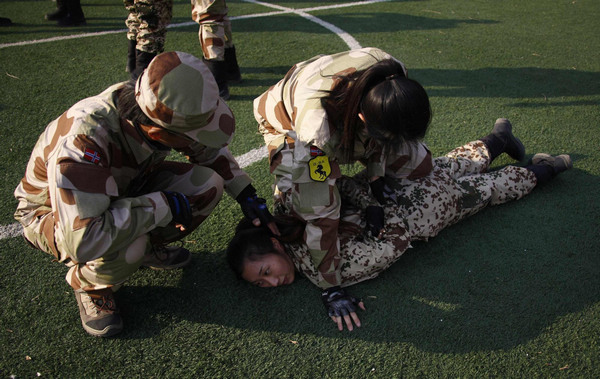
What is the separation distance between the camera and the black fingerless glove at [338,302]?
8.05ft

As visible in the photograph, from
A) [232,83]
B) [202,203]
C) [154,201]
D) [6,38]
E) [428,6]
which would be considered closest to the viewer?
[154,201]

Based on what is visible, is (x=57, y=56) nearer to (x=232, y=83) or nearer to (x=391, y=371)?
(x=232, y=83)

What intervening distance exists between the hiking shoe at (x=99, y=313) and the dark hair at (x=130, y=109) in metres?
0.84

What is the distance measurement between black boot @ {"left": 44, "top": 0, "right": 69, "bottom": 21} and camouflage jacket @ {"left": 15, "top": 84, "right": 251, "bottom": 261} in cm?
435

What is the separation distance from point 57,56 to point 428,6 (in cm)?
491

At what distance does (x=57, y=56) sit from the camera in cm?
502

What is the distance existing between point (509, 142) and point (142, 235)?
2.66 m

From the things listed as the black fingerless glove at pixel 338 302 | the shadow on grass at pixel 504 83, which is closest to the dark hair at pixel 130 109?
the black fingerless glove at pixel 338 302

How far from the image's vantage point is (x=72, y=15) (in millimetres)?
5797

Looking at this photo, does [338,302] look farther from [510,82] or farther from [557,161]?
[510,82]

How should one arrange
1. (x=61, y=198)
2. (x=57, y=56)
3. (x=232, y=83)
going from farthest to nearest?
1. (x=57, y=56)
2. (x=232, y=83)
3. (x=61, y=198)

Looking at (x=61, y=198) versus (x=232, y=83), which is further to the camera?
(x=232, y=83)

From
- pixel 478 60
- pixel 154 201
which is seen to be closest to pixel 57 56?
pixel 154 201

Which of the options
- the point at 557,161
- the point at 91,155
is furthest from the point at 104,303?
the point at 557,161
